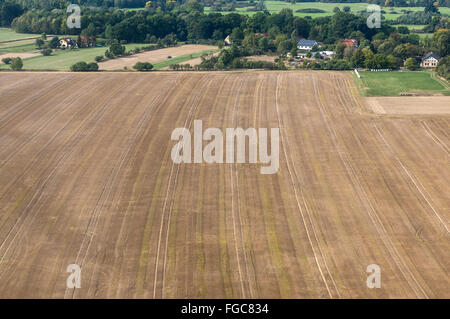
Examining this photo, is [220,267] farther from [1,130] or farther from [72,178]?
[1,130]

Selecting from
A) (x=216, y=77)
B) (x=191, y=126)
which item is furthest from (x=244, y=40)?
(x=191, y=126)

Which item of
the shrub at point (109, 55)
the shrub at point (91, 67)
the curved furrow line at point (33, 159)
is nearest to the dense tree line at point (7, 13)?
the shrub at point (109, 55)

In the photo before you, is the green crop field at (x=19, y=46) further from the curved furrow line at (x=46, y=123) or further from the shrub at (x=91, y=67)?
the curved furrow line at (x=46, y=123)

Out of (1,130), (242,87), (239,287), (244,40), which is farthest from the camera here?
(244,40)

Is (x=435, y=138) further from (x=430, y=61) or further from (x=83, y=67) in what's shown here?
(x=83, y=67)

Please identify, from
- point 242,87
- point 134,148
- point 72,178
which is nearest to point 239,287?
point 72,178

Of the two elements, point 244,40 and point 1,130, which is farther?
point 244,40

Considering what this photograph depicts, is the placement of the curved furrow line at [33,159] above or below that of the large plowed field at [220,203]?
above

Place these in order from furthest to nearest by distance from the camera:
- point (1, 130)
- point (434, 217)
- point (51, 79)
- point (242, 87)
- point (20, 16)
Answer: point (20, 16)
point (51, 79)
point (242, 87)
point (1, 130)
point (434, 217)
